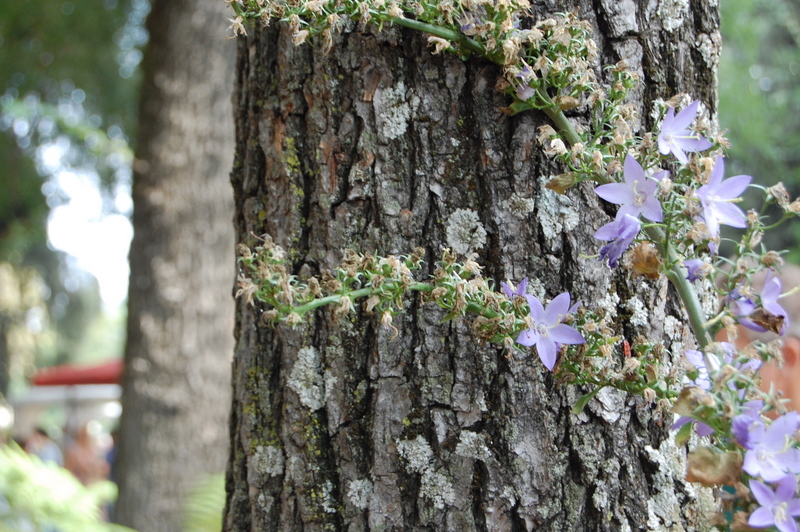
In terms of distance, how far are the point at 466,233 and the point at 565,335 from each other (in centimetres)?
29

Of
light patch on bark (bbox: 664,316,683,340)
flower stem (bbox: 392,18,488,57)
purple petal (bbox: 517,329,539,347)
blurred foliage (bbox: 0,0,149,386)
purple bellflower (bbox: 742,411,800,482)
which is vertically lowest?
purple bellflower (bbox: 742,411,800,482)

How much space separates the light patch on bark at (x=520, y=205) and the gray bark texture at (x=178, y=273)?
2.74m

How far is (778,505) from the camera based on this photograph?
671mm

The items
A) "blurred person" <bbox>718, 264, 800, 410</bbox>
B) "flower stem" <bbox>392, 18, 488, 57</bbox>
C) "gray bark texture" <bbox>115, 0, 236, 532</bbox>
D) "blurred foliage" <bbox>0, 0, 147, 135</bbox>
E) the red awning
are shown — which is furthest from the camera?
the red awning

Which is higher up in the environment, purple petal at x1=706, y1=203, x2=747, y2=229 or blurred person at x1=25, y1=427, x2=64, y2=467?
purple petal at x1=706, y1=203, x2=747, y2=229

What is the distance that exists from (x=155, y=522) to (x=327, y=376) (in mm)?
3004

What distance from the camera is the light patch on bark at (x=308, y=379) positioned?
1.15 meters

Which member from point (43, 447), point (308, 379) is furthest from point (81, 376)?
point (308, 379)

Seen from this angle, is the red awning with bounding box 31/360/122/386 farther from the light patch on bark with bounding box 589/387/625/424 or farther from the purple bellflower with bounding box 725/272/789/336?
the purple bellflower with bounding box 725/272/789/336

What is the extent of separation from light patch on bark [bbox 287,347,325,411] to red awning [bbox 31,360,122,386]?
884 centimetres

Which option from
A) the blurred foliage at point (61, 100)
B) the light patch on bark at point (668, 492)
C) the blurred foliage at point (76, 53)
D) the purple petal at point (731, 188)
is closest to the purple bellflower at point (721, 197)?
the purple petal at point (731, 188)

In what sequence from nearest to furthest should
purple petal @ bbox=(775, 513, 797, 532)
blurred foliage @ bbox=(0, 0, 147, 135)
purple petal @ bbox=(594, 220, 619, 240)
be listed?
purple petal @ bbox=(775, 513, 797, 532)
purple petal @ bbox=(594, 220, 619, 240)
blurred foliage @ bbox=(0, 0, 147, 135)

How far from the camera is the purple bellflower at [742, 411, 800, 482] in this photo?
2.23 feet

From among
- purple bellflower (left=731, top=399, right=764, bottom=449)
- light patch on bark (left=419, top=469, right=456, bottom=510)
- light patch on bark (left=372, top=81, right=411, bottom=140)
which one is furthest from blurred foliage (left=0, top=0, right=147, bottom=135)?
purple bellflower (left=731, top=399, right=764, bottom=449)
